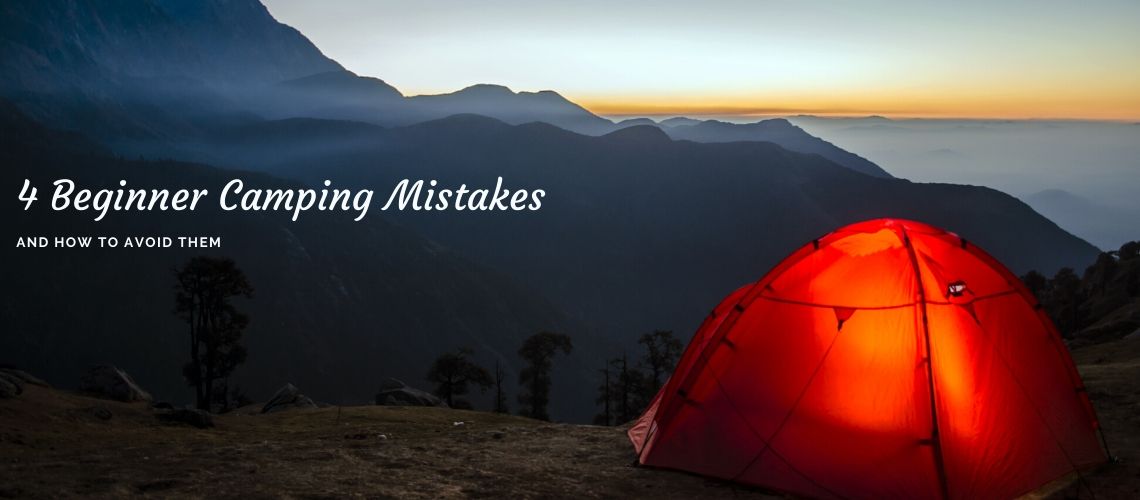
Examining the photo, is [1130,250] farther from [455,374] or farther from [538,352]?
[455,374]

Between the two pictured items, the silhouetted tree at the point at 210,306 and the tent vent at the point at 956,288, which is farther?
the silhouetted tree at the point at 210,306

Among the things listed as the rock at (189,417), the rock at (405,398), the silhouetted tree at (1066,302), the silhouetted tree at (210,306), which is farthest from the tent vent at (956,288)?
the silhouetted tree at (1066,302)

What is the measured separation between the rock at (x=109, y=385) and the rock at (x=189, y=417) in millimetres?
9186

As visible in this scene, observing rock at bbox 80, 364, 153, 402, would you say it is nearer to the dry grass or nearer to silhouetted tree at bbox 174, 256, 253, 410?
silhouetted tree at bbox 174, 256, 253, 410

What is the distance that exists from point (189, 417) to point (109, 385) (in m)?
11.1

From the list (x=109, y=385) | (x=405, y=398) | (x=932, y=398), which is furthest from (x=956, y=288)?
(x=405, y=398)

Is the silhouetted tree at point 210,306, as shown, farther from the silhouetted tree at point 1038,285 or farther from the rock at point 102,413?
the silhouetted tree at point 1038,285

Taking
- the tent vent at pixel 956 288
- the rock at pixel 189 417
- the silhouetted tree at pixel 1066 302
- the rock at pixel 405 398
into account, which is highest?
the silhouetted tree at pixel 1066 302

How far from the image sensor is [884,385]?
41.2 ft

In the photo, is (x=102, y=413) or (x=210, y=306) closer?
(x=102, y=413)

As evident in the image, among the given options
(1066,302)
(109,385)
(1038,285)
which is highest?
(1038,285)

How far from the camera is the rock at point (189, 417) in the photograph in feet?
93.5

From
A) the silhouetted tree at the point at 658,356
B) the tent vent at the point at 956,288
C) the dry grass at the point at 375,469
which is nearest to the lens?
the dry grass at the point at 375,469

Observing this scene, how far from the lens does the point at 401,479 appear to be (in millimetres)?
12867
